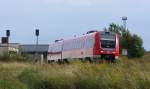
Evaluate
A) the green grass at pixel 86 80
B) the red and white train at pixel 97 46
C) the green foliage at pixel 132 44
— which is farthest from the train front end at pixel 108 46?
the green foliage at pixel 132 44

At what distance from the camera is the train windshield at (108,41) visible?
41969 millimetres

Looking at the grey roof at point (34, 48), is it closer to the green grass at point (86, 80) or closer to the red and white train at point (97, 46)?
the red and white train at point (97, 46)

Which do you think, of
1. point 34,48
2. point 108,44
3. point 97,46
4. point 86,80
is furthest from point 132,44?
point 86,80

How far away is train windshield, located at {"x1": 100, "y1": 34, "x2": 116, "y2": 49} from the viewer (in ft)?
138

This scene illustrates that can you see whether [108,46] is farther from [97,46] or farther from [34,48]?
[34,48]

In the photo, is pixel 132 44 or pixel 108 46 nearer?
pixel 108 46

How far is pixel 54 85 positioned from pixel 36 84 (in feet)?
2.68

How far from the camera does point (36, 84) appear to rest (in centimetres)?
2041

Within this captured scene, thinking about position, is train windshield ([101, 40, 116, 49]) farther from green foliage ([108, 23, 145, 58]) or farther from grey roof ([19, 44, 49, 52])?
grey roof ([19, 44, 49, 52])

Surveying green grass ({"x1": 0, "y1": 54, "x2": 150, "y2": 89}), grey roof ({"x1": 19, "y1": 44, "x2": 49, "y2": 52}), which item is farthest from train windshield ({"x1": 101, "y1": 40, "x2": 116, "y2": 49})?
grey roof ({"x1": 19, "y1": 44, "x2": 49, "y2": 52})

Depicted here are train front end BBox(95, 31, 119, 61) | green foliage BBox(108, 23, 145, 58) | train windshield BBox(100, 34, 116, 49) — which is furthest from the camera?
green foliage BBox(108, 23, 145, 58)

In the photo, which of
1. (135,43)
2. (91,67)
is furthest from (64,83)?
(135,43)

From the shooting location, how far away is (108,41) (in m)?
42.4

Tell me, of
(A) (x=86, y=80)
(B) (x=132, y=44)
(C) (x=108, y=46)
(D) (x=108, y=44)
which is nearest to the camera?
(A) (x=86, y=80)
